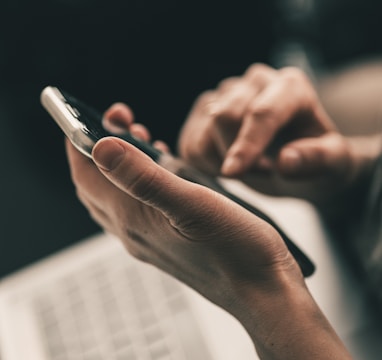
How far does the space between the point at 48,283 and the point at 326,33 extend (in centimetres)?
78

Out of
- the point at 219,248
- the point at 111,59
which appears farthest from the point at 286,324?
the point at 111,59

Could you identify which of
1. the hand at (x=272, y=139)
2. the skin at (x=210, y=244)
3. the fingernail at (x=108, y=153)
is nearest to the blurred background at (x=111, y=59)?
the hand at (x=272, y=139)

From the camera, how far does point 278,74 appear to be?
0.58m

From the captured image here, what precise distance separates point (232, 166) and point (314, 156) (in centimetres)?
10

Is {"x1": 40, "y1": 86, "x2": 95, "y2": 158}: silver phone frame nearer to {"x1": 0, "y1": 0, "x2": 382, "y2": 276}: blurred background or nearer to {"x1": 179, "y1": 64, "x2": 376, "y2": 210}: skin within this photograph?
{"x1": 179, "y1": 64, "x2": 376, "y2": 210}: skin

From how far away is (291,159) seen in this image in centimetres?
51

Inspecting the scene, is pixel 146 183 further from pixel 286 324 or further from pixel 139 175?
pixel 286 324

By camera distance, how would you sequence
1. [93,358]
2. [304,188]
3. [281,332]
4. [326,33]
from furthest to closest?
[326,33] → [304,188] → [93,358] → [281,332]

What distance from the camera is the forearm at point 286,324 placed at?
0.33m

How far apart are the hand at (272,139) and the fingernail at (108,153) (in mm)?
216

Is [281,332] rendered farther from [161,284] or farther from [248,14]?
[248,14]

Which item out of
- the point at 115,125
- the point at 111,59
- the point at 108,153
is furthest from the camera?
the point at 111,59

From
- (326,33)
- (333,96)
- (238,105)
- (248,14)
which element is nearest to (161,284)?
(238,105)

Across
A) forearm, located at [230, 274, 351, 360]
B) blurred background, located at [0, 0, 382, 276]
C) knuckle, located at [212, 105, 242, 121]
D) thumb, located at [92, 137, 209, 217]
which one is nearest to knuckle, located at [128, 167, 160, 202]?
thumb, located at [92, 137, 209, 217]
